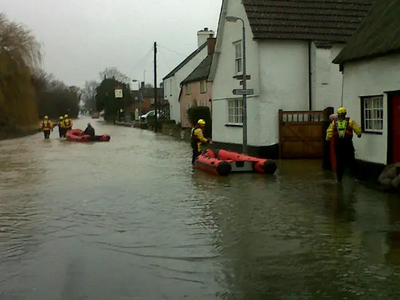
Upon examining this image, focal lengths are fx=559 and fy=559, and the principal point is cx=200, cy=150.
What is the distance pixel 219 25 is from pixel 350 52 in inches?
419

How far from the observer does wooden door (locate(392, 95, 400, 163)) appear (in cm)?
1288

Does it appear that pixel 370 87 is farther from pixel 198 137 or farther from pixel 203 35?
pixel 203 35

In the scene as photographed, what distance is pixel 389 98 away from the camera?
13.3m

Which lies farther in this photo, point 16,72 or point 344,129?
point 16,72

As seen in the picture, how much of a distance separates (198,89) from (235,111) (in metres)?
24.1

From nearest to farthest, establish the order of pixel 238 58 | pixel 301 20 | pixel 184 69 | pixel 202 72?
pixel 301 20
pixel 238 58
pixel 202 72
pixel 184 69

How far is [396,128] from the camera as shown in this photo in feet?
42.6

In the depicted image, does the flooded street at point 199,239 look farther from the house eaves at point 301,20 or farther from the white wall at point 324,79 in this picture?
the house eaves at point 301,20

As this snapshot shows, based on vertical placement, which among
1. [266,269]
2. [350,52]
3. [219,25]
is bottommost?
[266,269]

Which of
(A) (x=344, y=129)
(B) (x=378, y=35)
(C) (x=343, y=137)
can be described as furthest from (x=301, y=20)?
(C) (x=343, y=137)

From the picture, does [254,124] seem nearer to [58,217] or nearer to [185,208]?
[185,208]

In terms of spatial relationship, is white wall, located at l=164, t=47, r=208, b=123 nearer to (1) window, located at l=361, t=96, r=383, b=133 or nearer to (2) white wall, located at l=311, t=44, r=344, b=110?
(2) white wall, located at l=311, t=44, r=344, b=110

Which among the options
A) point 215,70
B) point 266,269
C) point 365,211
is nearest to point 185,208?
point 365,211

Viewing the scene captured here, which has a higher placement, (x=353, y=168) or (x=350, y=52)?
(x=350, y=52)
